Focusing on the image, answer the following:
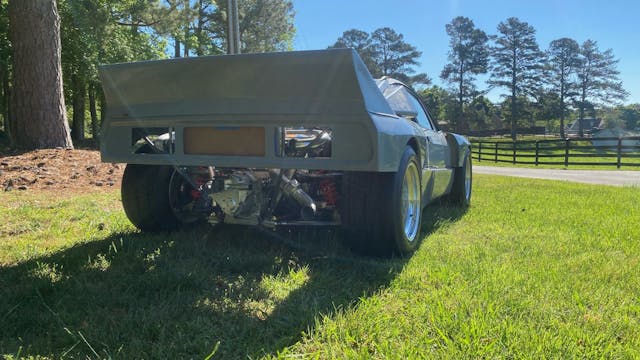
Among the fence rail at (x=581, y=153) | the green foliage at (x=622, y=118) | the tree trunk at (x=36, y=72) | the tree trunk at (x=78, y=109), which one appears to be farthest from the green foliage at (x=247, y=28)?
the green foliage at (x=622, y=118)

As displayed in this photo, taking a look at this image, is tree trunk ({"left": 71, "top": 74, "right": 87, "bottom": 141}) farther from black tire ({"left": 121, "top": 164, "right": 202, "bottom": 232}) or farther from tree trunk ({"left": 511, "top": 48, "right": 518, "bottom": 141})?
tree trunk ({"left": 511, "top": 48, "right": 518, "bottom": 141})

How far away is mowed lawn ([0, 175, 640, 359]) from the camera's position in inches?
73.7

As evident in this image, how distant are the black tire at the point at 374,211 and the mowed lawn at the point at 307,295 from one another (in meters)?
0.13

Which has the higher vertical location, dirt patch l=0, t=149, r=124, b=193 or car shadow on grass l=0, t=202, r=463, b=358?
dirt patch l=0, t=149, r=124, b=193

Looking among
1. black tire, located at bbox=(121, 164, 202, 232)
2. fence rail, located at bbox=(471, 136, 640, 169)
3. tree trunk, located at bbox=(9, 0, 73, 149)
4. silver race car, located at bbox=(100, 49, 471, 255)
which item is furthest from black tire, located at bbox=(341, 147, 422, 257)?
fence rail, located at bbox=(471, 136, 640, 169)

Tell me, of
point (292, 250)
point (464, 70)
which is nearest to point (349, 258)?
point (292, 250)

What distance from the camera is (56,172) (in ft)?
20.8

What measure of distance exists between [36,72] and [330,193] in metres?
6.27

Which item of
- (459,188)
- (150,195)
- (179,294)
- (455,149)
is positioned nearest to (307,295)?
(179,294)

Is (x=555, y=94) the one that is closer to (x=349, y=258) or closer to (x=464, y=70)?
(x=464, y=70)

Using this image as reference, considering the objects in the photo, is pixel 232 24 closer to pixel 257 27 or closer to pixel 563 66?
pixel 257 27

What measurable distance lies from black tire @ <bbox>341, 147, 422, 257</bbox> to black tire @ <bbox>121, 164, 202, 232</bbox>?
148 cm

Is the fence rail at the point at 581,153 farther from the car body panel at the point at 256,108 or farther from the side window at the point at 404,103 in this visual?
the car body panel at the point at 256,108

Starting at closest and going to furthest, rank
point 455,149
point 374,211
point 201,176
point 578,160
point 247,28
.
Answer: point 374,211
point 201,176
point 455,149
point 578,160
point 247,28
